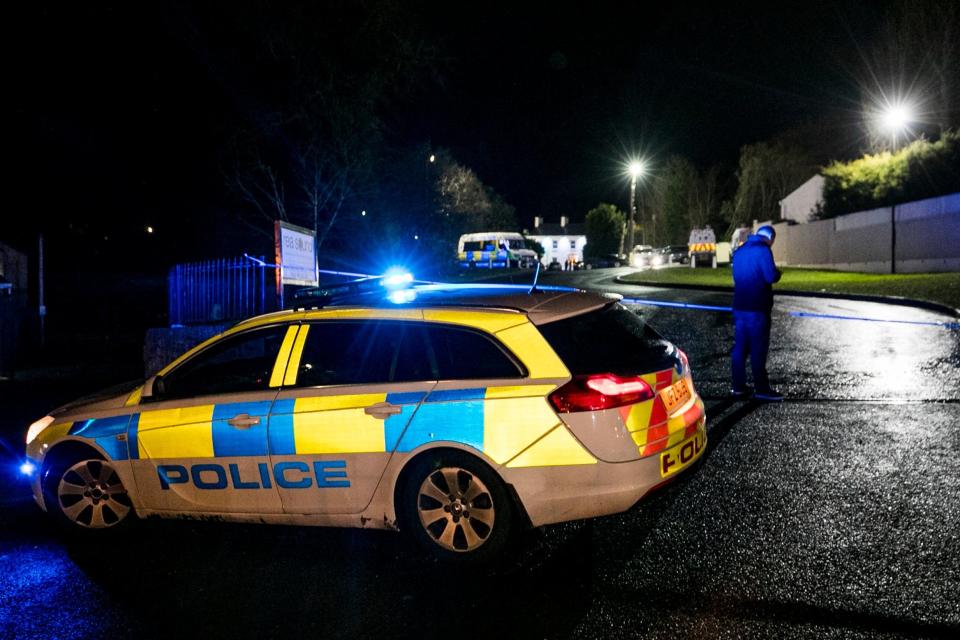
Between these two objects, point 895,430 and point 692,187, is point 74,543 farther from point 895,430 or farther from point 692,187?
point 692,187

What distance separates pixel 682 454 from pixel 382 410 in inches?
63.9

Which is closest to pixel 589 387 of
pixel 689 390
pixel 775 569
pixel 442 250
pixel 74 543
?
pixel 689 390

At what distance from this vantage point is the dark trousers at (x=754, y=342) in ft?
26.2

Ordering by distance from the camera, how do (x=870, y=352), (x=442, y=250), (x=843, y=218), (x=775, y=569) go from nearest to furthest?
(x=775, y=569) → (x=870, y=352) → (x=843, y=218) → (x=442, y=250)

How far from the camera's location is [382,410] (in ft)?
14.0

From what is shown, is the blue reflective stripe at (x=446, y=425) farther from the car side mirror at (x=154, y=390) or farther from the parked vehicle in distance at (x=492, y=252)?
the parked vehicle in distance at (x=492, y=252)

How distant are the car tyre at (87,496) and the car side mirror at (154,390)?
0.46 meters

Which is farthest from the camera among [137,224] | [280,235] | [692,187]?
[692,187]

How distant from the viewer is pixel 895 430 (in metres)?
6.69

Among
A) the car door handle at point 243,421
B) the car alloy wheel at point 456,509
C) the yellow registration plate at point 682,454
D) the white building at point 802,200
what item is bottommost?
the car alloy wheel at point 456,509

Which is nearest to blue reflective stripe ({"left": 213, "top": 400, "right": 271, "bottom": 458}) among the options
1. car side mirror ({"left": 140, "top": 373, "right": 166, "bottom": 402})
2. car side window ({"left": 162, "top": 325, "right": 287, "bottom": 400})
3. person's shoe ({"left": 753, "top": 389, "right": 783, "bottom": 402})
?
car side window ({"left": 162, "top": 325, "right": 287, "bottom": 400})

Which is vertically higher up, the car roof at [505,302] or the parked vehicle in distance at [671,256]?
the parked vehicle in distance at [671,256]

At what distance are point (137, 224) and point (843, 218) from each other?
25.8m

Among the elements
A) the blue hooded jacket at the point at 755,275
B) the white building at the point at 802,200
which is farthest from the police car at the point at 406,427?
the white building at the point at 802,200
